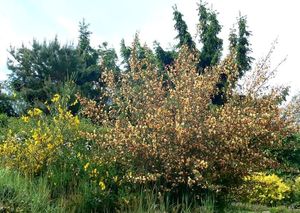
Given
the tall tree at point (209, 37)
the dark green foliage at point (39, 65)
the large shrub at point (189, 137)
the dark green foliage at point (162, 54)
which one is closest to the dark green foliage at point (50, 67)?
the dark green foliage at point (39, 65)

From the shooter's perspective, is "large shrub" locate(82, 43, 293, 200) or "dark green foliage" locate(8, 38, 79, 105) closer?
"large shrub" locate(82, 43, 293, 200)

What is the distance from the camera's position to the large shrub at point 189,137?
5.60 metres

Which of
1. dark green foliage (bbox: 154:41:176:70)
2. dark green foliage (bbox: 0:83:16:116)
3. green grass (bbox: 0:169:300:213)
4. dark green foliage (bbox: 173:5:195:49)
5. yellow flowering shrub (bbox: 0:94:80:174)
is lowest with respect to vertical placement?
green grass (bbox: 0:169:300:213)

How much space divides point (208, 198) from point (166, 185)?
1.87ft

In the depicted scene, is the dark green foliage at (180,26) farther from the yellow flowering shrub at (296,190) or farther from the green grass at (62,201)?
the green grass at (62,201)

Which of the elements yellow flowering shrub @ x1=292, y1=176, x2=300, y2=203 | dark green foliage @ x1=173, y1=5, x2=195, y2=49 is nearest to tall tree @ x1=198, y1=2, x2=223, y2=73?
dark green foliage @ x1=173, y1=5, x2=195, y2=49

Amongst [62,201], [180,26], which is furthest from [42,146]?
[180,26]

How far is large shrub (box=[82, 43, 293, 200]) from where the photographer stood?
5.60m

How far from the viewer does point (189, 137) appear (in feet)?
18.5

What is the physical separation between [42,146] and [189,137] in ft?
6.45

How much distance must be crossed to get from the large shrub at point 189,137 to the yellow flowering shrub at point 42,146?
473 mm

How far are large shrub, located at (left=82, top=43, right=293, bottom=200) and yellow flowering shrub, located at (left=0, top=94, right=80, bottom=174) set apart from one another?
1.55 ft

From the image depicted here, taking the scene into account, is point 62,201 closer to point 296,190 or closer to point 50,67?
point 296,190

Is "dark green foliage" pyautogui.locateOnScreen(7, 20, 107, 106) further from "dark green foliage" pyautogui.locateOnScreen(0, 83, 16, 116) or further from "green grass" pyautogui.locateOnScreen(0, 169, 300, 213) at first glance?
"green grass" pyautogui.locateOnScreen(0, 169, 300, 213)
